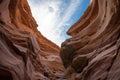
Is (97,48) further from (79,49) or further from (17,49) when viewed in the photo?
(17,49)

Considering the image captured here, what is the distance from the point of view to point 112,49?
17.7 meters

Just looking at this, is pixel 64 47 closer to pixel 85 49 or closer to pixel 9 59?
pixel 85 49

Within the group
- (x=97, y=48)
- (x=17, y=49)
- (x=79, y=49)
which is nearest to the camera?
(x=17, y=49)

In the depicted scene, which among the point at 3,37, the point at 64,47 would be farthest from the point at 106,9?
the point at 3,37

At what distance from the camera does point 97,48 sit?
2186cm

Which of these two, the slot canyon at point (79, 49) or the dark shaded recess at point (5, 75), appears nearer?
the dark shaded recess at point (5, 75)

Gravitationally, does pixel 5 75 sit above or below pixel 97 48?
below

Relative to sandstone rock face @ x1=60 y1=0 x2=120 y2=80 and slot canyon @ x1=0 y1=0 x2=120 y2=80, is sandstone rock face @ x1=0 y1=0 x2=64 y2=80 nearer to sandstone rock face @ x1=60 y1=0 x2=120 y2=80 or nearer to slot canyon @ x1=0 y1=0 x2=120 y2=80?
slot canyon @ x1=0 y1=0 x2=120 y2=80

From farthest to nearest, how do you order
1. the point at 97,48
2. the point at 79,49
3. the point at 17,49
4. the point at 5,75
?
→ 1. the point at 79,49
2. the point at 97,48
3. the point at 17,49
4. the point at 5,75

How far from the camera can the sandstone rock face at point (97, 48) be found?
16641mm

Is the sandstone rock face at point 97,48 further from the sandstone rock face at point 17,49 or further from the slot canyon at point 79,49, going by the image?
the sandstone rock face at point 17,49

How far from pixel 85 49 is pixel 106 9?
15.2 feet

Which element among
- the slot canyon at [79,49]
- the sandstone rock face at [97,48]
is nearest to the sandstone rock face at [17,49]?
the slot canyon at [79,49]

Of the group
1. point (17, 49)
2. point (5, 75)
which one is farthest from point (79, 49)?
point (5, 75)
